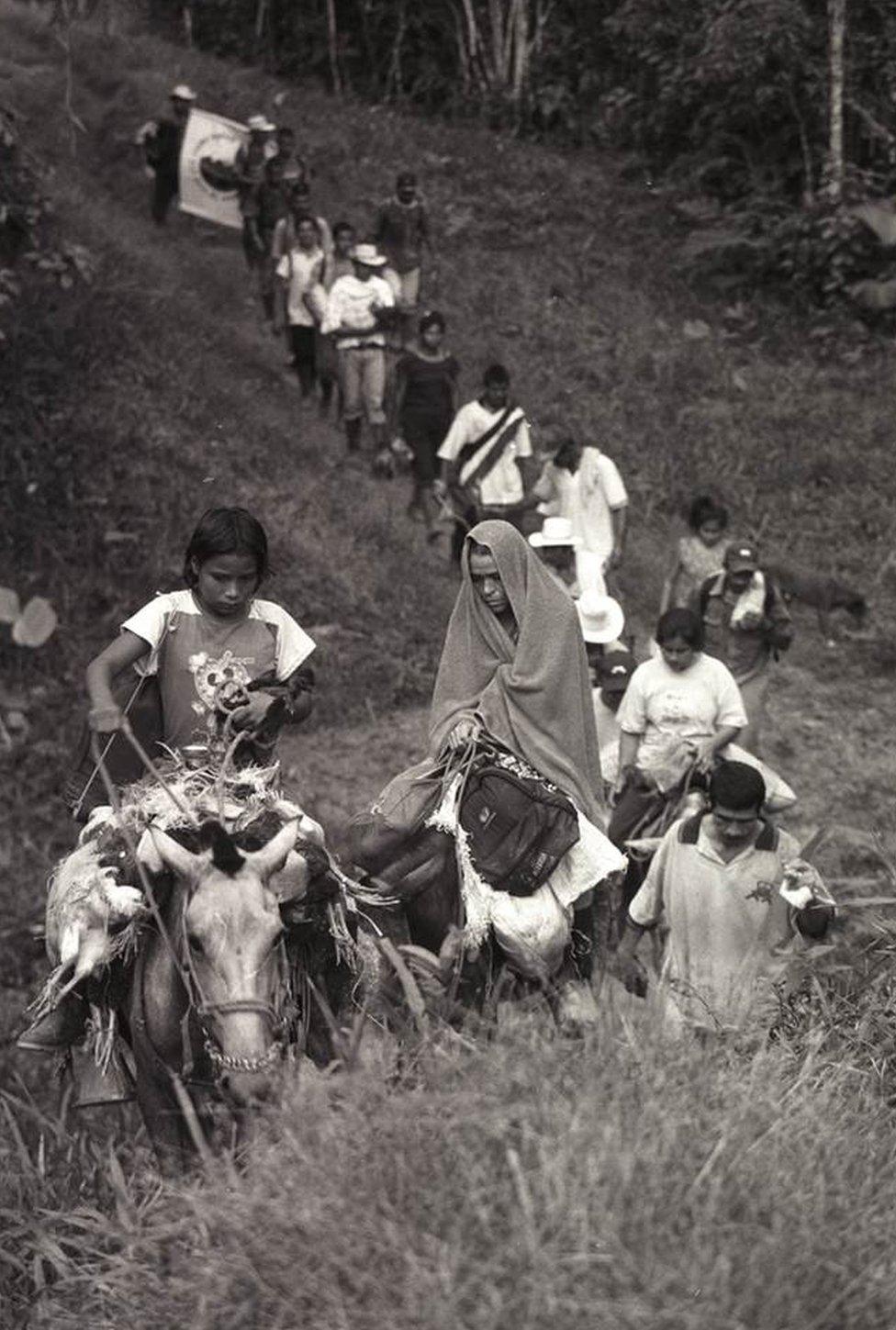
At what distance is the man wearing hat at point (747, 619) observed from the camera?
11.5 metres

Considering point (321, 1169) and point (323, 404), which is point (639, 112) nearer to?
point (323, 404)

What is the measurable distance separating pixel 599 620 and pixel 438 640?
498 centimetres

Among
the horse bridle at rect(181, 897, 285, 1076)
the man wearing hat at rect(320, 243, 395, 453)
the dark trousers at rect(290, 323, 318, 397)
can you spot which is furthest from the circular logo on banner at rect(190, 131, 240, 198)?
the horse bridle at rect(181, 897, 285, 1076)

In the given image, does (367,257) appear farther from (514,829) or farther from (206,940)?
(206,940)

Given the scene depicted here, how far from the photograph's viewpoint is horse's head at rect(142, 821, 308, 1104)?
6.02 meters

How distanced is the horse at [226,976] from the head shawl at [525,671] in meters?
1.38

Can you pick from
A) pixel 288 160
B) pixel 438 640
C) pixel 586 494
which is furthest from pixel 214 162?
pixel 586 494

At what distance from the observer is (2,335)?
16203 millimetres

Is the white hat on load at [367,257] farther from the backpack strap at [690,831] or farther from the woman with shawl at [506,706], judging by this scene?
the backpack strap at [690,831]

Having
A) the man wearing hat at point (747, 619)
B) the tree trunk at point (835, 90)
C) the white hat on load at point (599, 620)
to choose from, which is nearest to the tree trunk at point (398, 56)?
the tree trunk at point (835, 90)

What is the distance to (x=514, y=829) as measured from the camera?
8.09 meters

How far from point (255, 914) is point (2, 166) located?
1094 cm

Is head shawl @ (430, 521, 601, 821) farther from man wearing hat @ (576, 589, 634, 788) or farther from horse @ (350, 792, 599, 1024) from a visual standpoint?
man wearing hat @ (576, 589, 634, 788)

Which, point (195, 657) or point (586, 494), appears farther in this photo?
point (586, 494)
